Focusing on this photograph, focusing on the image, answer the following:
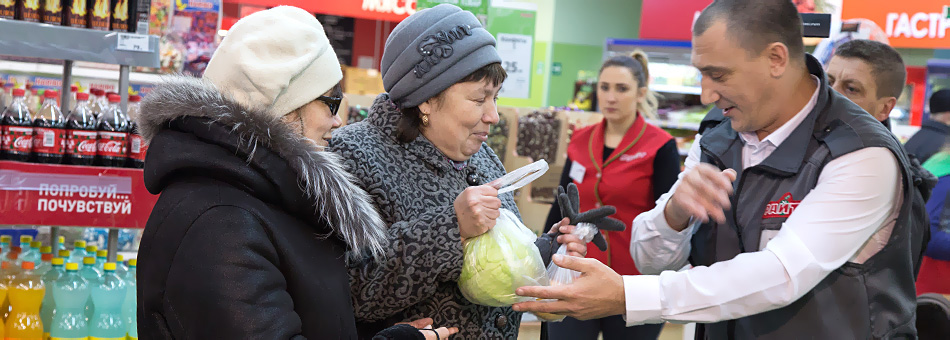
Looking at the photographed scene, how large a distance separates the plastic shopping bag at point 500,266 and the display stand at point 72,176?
4.69 feet

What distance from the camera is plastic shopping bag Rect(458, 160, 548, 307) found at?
1.88 meters

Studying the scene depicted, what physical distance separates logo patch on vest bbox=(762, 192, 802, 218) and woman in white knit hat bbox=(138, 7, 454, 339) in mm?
934

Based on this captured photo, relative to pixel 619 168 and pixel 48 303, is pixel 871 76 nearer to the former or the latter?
pixel 619 168

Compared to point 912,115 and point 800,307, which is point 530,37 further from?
point 912,115

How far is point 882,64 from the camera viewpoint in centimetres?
308

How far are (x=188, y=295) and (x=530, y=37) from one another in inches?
162

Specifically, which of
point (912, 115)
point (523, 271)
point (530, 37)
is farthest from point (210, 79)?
point (912, 115)

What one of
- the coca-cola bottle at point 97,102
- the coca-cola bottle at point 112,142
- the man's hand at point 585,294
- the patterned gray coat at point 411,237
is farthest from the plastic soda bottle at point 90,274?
the man's hand at point 585,294

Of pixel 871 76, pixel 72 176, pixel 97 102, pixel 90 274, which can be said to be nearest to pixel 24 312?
pixel 90 274

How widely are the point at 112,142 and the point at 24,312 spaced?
2.07 ft

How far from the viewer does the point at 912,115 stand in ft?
29.4

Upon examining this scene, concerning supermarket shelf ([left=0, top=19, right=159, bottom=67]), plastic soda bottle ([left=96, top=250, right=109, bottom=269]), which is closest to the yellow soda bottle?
plastic soda bottle ([left=96, top=250, right=109, bottom=269])

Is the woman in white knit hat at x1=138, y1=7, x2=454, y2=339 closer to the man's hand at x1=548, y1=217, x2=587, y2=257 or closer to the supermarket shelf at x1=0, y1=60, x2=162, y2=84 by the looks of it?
the man's hand at x1=548, y1=217, x2=587, y2=257

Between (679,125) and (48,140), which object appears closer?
(48,140)
